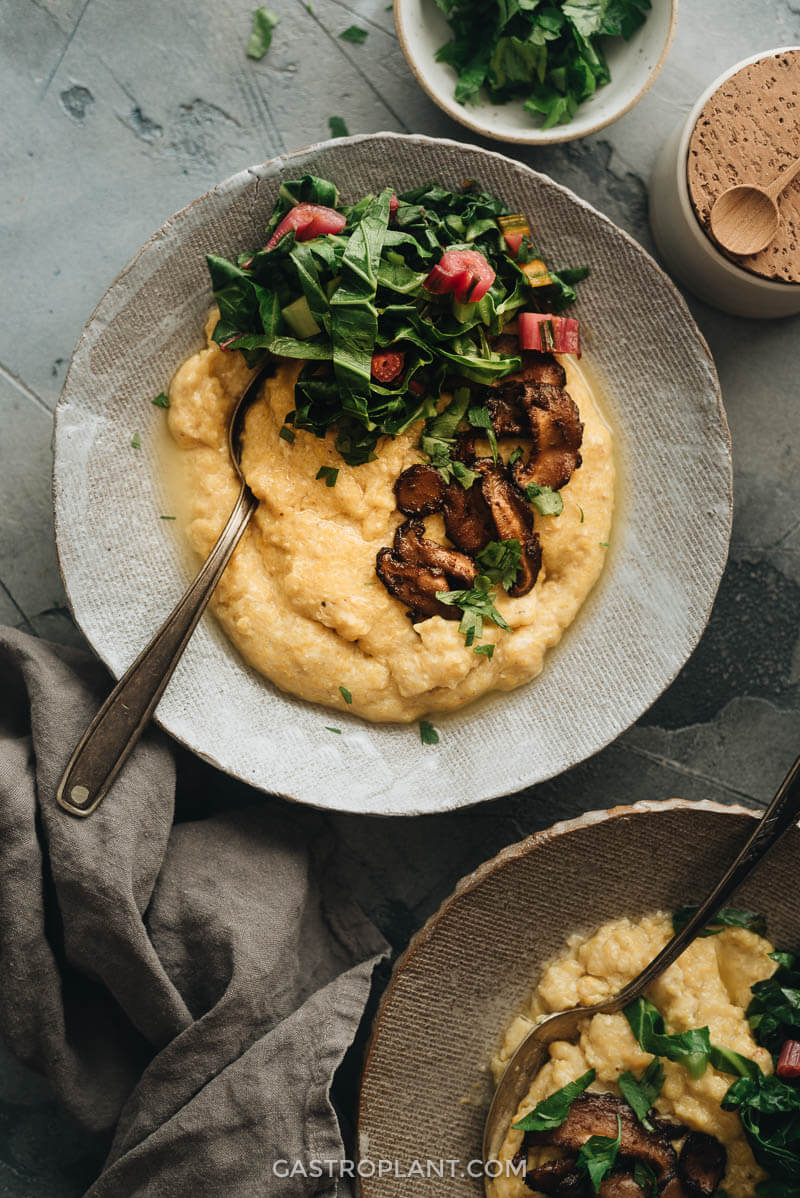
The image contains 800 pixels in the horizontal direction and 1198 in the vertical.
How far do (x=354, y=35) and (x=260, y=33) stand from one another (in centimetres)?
33

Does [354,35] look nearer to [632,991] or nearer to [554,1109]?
[632,991]

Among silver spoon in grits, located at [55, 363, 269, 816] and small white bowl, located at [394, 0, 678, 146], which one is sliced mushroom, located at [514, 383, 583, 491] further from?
silver spoon in grits, located at [55, 363, 269, 816]

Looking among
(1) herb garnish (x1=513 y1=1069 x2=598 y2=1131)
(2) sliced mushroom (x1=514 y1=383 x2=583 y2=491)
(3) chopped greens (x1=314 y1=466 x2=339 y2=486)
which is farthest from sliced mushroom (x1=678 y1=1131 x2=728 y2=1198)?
(3) chopped greens (x1=314 y1=466 x2=339 y2=486)

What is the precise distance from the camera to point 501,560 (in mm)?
2865

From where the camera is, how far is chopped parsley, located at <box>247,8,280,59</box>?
319 cm

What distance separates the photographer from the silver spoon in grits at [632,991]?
2729 millimetres

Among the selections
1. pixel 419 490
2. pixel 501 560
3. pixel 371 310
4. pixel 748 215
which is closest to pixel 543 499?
pixel 501 560

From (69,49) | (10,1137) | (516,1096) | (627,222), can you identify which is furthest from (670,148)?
(10,1137)

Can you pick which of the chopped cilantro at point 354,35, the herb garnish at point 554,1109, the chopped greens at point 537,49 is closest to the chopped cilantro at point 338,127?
the chopped cilantro at point 354,35

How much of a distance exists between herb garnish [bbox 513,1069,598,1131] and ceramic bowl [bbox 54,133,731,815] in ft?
3.14

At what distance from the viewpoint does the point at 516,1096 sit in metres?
2.97

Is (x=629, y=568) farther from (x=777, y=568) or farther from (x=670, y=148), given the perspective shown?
→ (x=670, y=148)

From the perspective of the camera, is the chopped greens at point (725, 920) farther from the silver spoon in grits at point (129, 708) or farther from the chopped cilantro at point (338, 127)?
the chopped cilantro at point (338, 127)

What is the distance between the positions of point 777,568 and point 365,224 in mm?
1962
